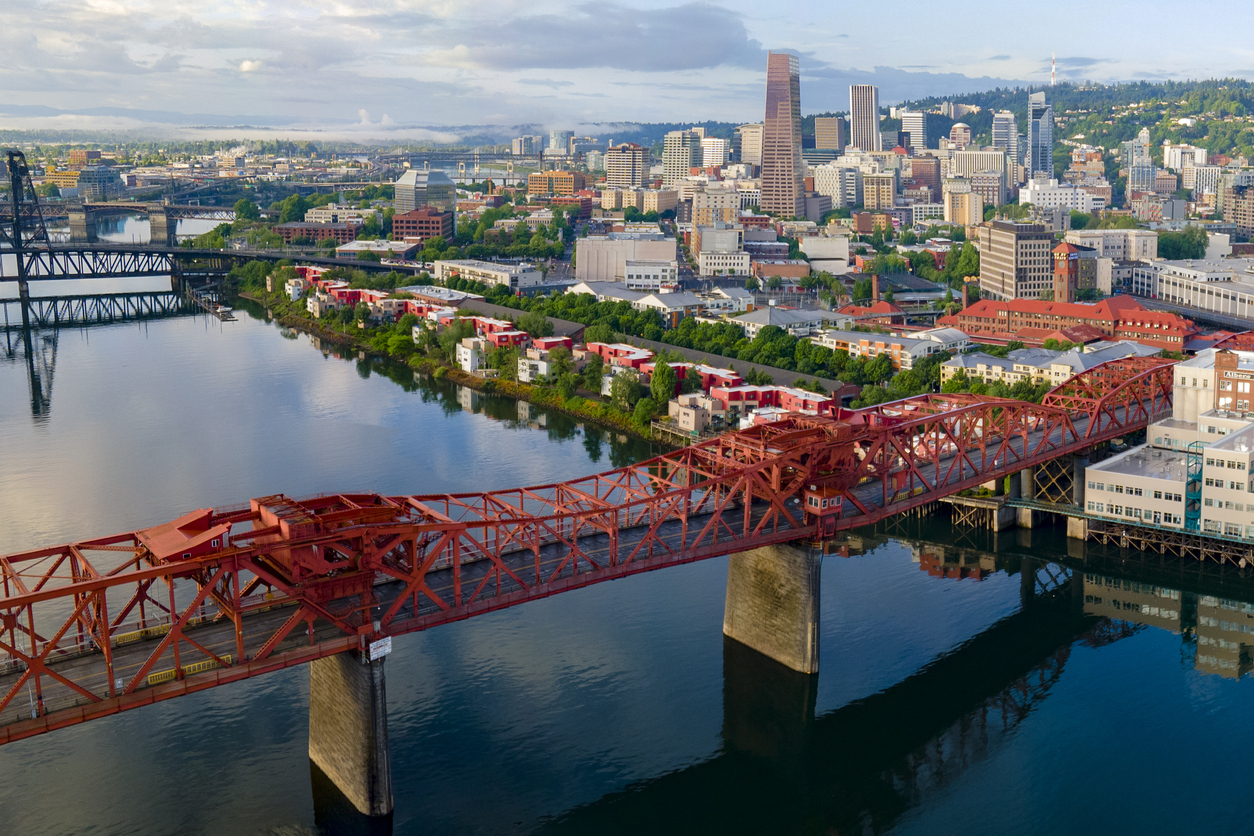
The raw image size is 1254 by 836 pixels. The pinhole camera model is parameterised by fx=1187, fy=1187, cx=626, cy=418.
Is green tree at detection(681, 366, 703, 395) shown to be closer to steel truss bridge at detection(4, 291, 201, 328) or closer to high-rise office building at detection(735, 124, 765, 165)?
steel truss bridge at detection(4, 291, 201, 328)

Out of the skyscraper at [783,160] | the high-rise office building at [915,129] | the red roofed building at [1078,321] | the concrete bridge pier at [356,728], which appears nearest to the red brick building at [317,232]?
the skyscraper at [783,160]

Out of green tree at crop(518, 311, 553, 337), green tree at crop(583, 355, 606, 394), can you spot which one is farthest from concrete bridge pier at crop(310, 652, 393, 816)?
green tree at crop(518, 311, 553, 337)

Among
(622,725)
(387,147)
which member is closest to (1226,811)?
(622,725)

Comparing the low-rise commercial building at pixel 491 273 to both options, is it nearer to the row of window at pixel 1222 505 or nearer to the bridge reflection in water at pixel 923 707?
the bridge reflection in water at pixel 923 707

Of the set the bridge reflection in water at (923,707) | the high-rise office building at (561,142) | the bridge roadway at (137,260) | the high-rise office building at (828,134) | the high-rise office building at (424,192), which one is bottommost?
the bridge reflection in water at (923,707)

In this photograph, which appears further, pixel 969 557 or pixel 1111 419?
pixel 1111 419

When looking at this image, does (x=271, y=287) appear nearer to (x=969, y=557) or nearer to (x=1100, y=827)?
(x=969, y=557)
